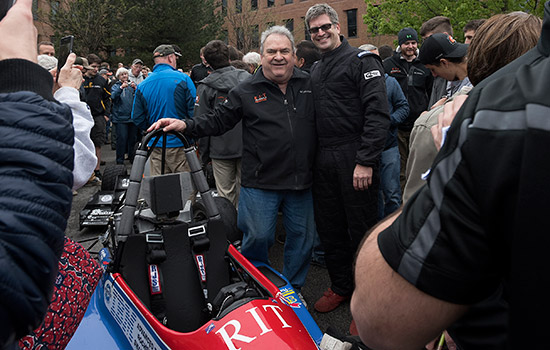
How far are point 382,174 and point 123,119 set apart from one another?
20.3ft

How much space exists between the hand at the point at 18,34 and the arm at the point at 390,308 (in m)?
0.77

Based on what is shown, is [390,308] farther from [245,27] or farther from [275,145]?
[245,27]

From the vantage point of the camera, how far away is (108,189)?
590 cm

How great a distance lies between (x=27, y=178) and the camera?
2.32ft

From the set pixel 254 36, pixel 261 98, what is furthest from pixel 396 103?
pixel 254 36

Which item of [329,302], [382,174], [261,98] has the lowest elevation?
[329,302]

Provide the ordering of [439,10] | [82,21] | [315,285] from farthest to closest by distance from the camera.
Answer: [82,21], [439,10], [315,285]

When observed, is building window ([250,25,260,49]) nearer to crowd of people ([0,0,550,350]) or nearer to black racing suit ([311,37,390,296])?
crowd of people ([0,0,550,350])

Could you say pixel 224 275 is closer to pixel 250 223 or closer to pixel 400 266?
pixel 250 223

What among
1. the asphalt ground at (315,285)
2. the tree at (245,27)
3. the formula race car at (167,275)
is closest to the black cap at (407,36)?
the asphalt ground at (315,285)

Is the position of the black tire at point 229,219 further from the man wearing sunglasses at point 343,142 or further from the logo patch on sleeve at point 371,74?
the logo patch on sleeve at point 371,74

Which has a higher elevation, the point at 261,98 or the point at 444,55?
the point at 444,55

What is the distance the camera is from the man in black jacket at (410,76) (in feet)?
16.6

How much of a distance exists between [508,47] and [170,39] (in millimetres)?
27161
